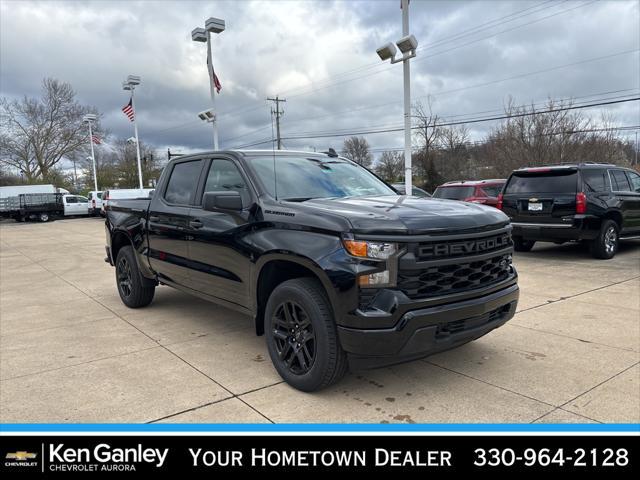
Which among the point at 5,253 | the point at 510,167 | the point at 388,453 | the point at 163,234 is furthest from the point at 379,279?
the point at 510,167

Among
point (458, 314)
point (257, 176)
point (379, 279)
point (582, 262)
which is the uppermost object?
point (257, 176)

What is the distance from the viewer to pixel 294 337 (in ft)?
11.3

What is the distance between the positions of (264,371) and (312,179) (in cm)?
169

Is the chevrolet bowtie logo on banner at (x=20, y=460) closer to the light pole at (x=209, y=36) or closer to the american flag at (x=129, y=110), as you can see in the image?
the light pole at (x=209, y=36)

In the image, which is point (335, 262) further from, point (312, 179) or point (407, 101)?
point (407, 101)

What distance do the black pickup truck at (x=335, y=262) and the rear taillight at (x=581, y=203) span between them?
5773 millimetres

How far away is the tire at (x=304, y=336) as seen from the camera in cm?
316

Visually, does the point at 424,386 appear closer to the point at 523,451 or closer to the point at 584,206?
the point at 523,451

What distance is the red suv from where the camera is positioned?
39.6ft

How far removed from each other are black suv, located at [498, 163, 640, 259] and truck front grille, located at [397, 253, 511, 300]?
6.30 m

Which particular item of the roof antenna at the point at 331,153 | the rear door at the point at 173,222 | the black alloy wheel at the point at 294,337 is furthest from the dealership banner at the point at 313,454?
the roof antenna at the point at 331,153

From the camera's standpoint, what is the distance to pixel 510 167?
2764cm

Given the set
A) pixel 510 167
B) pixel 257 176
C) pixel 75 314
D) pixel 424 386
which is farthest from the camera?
pixel 510 167

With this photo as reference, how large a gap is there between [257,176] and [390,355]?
190cm
